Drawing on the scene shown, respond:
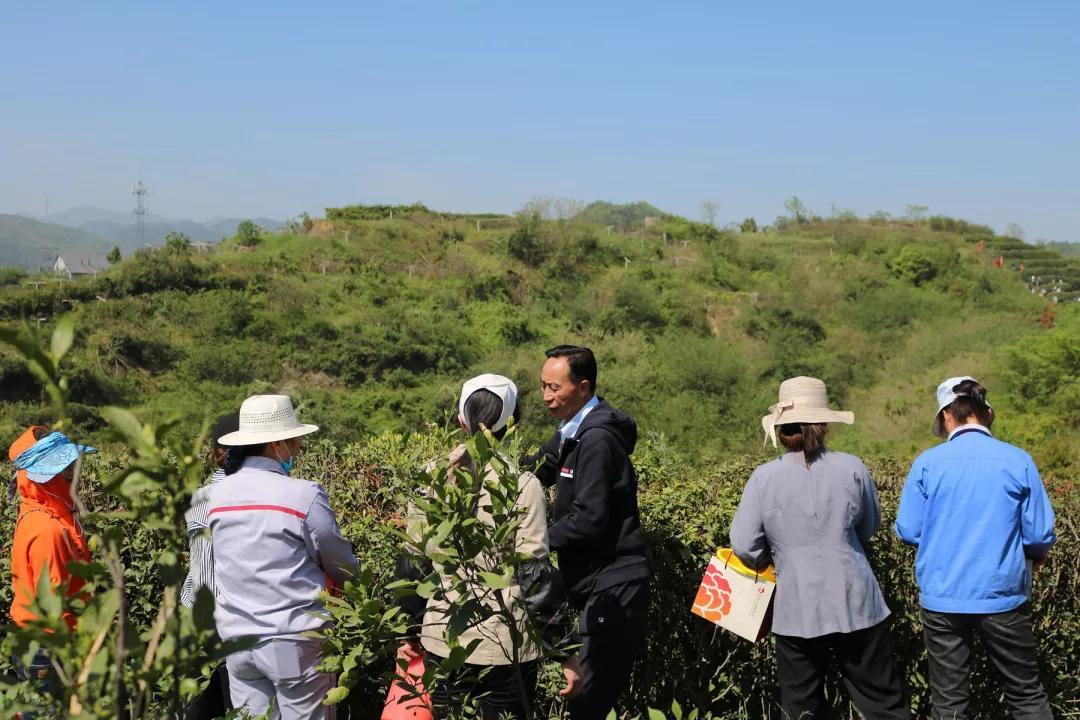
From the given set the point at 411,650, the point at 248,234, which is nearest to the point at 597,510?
the point at 411,650

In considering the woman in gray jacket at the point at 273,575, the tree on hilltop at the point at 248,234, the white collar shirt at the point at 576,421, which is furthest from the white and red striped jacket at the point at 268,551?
the tree on hilltop at the point at 248,234

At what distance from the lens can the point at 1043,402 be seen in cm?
2684

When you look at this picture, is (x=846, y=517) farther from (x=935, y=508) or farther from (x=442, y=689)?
(x=442, y=689)

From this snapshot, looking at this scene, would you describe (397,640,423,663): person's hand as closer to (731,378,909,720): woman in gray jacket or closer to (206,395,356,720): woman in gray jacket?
(206,395,356,720): woman in gray jacket

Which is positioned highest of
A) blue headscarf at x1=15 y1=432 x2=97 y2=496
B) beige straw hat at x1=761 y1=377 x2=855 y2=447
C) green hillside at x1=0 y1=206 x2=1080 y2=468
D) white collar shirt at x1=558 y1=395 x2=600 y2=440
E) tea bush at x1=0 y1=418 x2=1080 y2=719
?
beige straw hat at x1=761 y1=377 x2=855 y2=447

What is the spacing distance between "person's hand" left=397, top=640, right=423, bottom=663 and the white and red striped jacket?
227 millimetres

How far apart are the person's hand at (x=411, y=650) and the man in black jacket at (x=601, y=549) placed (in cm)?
44

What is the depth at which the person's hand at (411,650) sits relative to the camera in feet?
8.30

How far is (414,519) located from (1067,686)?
2.62m

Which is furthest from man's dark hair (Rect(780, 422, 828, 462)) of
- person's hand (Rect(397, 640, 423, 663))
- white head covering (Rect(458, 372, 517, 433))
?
person's hand (Rect(397, 640, 423, 663))

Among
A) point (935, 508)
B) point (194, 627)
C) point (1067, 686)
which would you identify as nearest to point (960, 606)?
point (935, 508)

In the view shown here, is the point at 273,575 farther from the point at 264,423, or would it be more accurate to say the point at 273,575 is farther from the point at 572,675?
the point at 572,675

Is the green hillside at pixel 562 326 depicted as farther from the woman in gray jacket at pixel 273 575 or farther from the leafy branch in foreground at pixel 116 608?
the leafy branch in foreground at pixel 116 608

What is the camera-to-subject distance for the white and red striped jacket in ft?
7.94
